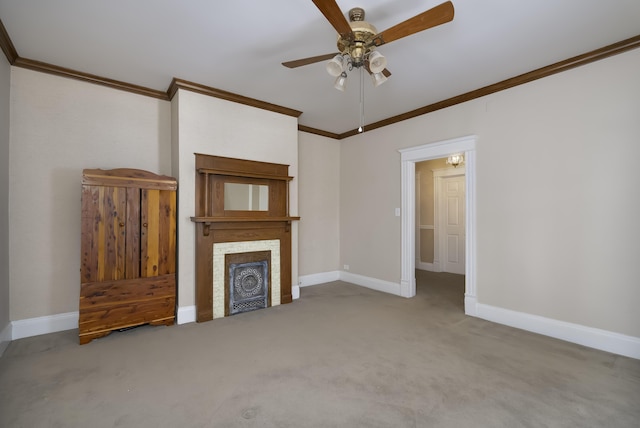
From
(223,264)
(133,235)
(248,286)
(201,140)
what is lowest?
(248,286)

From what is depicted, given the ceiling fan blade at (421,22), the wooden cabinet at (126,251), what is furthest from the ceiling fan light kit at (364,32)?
the wooden cabinet at (126,251)

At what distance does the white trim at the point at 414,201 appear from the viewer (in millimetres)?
3451

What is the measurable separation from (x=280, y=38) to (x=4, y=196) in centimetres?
289

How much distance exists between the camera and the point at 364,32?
2029 mm

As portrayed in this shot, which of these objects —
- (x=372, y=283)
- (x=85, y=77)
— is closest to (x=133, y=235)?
(x=85, y=77)

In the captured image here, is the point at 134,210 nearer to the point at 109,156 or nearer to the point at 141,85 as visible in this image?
the point at 109,156

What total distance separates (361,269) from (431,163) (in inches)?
125

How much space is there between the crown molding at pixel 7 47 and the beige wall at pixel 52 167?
15 cm

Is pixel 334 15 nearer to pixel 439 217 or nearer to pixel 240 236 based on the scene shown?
pixel 240 236

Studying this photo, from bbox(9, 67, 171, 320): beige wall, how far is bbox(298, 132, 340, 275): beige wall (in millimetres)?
2566

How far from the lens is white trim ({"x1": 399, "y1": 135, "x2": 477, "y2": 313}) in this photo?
3.45 meters

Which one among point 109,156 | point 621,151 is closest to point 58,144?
point 109,156

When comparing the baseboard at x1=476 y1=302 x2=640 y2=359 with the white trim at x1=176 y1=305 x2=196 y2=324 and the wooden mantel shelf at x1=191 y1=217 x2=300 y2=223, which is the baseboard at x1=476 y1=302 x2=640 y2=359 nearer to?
the wooden mantel shelf at x1=191 y1=217 x2=300 y2=223

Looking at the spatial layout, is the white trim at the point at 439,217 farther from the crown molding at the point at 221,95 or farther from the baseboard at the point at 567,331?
the crown molding at the point at 221,95
